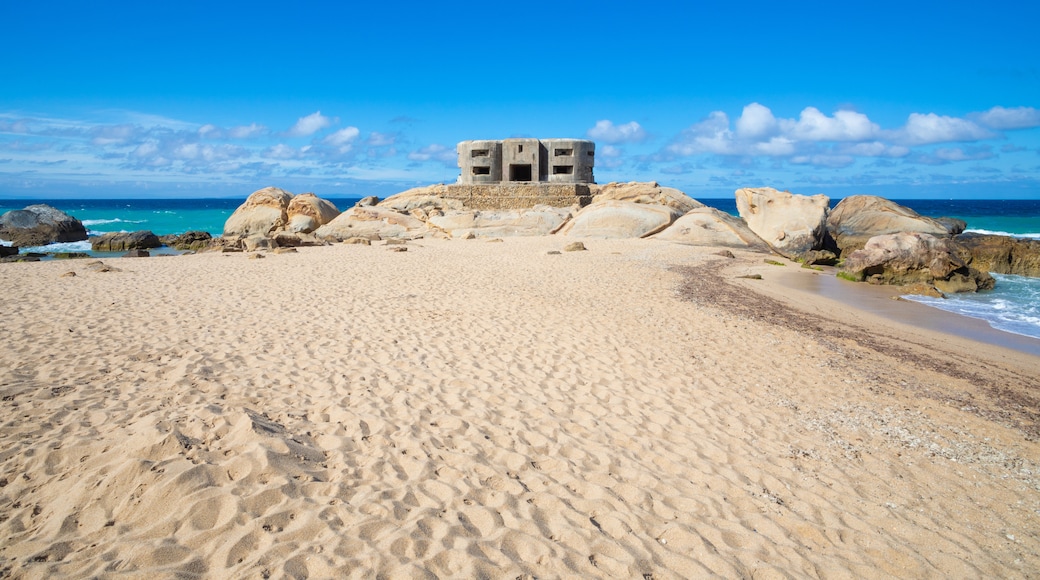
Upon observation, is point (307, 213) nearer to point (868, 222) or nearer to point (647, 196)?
point (647, 196)

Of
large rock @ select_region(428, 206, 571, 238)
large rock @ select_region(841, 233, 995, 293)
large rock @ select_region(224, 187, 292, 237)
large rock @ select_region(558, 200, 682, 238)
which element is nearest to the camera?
large rock @ select_region(841, 233, 995, 293)

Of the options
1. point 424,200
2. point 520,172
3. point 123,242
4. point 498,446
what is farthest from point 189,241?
point 498,446

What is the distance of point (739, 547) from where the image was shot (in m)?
3.76

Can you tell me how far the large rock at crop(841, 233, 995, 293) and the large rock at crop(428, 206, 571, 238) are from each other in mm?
13197

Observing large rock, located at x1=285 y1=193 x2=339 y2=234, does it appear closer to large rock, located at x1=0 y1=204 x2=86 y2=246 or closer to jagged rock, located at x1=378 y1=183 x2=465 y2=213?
jagged rock, located at x1=378 y1=183 x2=465 y2=213

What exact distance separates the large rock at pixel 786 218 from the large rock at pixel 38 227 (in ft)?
112

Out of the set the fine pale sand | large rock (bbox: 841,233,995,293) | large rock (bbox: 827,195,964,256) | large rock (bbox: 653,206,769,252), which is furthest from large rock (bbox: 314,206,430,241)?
large rock (bbox: 841,233,995,293)

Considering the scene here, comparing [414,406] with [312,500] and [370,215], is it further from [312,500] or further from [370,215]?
[370,215]

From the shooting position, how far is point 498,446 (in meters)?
4.87

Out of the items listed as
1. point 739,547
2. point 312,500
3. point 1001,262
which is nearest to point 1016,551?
point 739,547

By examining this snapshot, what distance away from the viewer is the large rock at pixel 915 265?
1498 cm

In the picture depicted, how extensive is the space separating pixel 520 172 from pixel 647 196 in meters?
8.51

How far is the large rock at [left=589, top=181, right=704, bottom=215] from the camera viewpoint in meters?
27.2

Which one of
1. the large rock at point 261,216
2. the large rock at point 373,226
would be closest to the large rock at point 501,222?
the large rock at point 373,226
